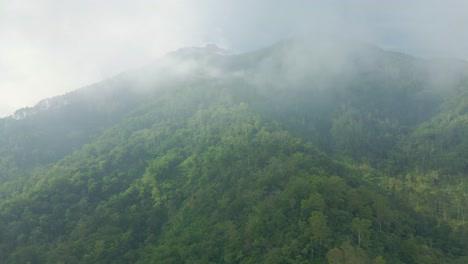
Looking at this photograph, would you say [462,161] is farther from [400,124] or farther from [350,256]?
[350,256]

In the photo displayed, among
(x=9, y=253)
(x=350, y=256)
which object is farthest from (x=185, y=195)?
(x=350, y=256)

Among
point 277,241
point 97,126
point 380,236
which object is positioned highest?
point 97,126

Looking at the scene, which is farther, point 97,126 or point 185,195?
point 97,126

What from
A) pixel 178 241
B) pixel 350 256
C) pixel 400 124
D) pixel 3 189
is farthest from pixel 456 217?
pixel 3 189

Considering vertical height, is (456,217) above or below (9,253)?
below

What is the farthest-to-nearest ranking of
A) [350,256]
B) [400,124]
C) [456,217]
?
[400,124], [456,217], [350,256]

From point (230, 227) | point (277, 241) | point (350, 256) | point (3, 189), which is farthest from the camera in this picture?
point (3, 189)
